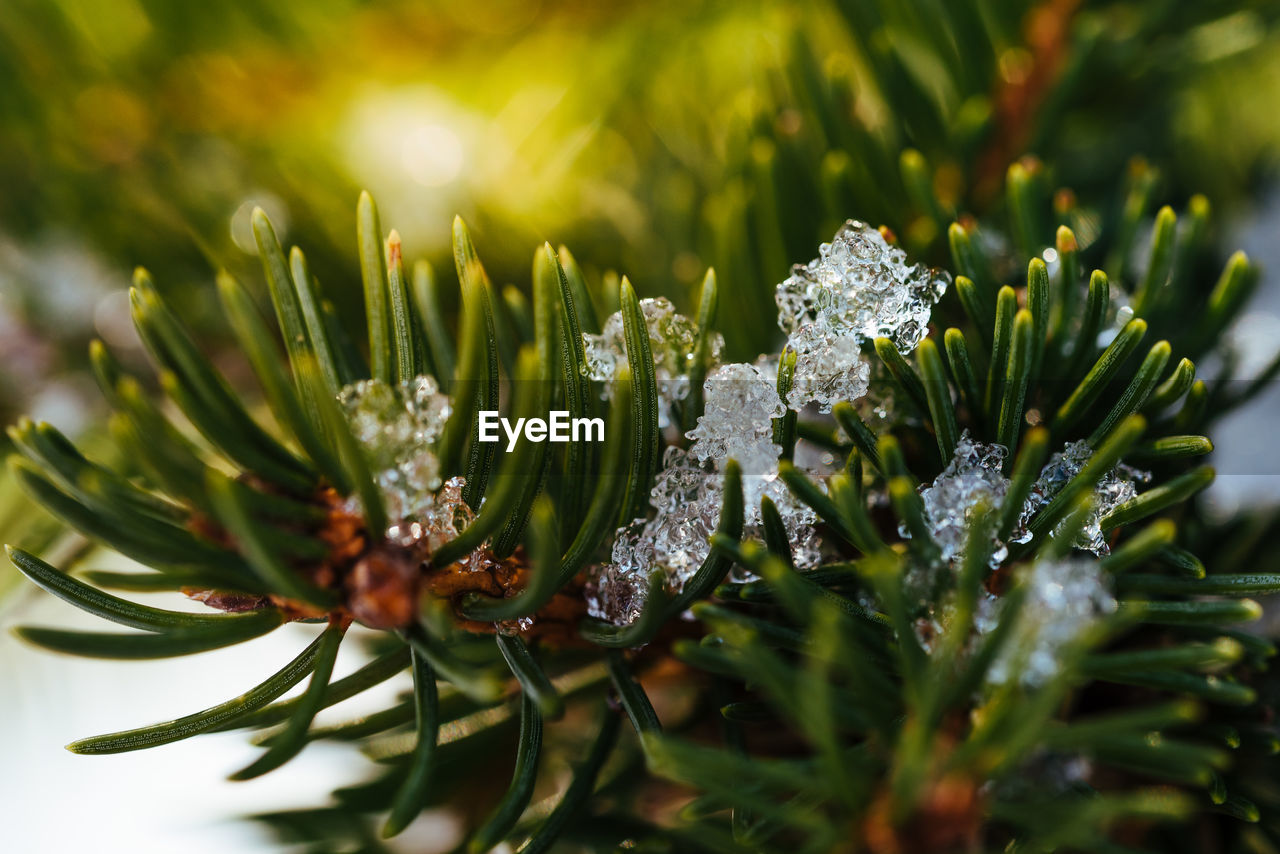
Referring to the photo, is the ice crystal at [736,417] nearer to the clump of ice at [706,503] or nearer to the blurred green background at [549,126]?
the clump of ice at [706,503]

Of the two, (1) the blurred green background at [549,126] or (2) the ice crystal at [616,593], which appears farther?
(1) the blurred green background at [549,126]

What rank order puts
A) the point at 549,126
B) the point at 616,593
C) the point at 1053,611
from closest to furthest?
1. the point at 1053,611
2. the point at 616,593
3. the point at 549,126

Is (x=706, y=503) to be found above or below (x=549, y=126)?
below

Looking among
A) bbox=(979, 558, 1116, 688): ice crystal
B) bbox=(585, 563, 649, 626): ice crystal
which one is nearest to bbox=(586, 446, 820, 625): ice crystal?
bbox=(585, 563, 649, 626): ice crystal

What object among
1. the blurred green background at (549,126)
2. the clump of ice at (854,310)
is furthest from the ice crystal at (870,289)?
the blurred green background at (549,126)

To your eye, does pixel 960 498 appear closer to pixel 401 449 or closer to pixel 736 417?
pixel 736 417

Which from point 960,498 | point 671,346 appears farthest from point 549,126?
point 960,498

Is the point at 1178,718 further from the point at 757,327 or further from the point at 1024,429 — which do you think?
the point at 757,327

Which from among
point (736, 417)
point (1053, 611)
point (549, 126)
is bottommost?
point (1053, 611)
